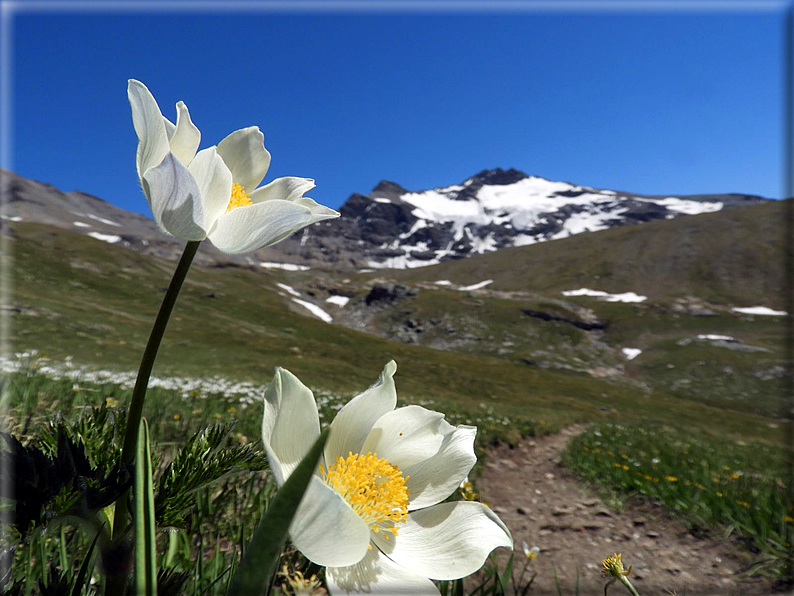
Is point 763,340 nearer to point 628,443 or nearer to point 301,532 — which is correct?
point 628,443

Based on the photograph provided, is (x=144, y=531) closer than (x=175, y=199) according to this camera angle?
Yes

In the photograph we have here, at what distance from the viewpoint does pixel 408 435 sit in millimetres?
1056

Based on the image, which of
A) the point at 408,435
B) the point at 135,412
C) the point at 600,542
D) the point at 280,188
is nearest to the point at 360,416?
the point at 408,435

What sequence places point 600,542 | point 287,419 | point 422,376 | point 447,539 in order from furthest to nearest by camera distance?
point 422,376
point 600,542
point 447,539
point 287,419

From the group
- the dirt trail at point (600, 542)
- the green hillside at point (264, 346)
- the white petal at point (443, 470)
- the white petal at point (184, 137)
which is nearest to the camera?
the white petal at point (443, 470)

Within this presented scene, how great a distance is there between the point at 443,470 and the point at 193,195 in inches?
33.1

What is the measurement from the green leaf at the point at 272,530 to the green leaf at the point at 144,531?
0.18 metres

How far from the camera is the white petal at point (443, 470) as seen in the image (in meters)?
1.04

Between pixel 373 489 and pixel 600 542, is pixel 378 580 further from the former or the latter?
pixel 600 542

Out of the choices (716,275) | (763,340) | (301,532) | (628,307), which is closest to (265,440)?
(301,532)

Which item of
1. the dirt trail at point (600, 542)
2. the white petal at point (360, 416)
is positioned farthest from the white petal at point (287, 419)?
the dirt trail at point (600, 542)

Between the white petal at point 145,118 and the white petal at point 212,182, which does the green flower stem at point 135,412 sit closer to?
the white petal at point 212,182

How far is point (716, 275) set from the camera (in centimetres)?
9825

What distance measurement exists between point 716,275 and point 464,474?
120228 mm
